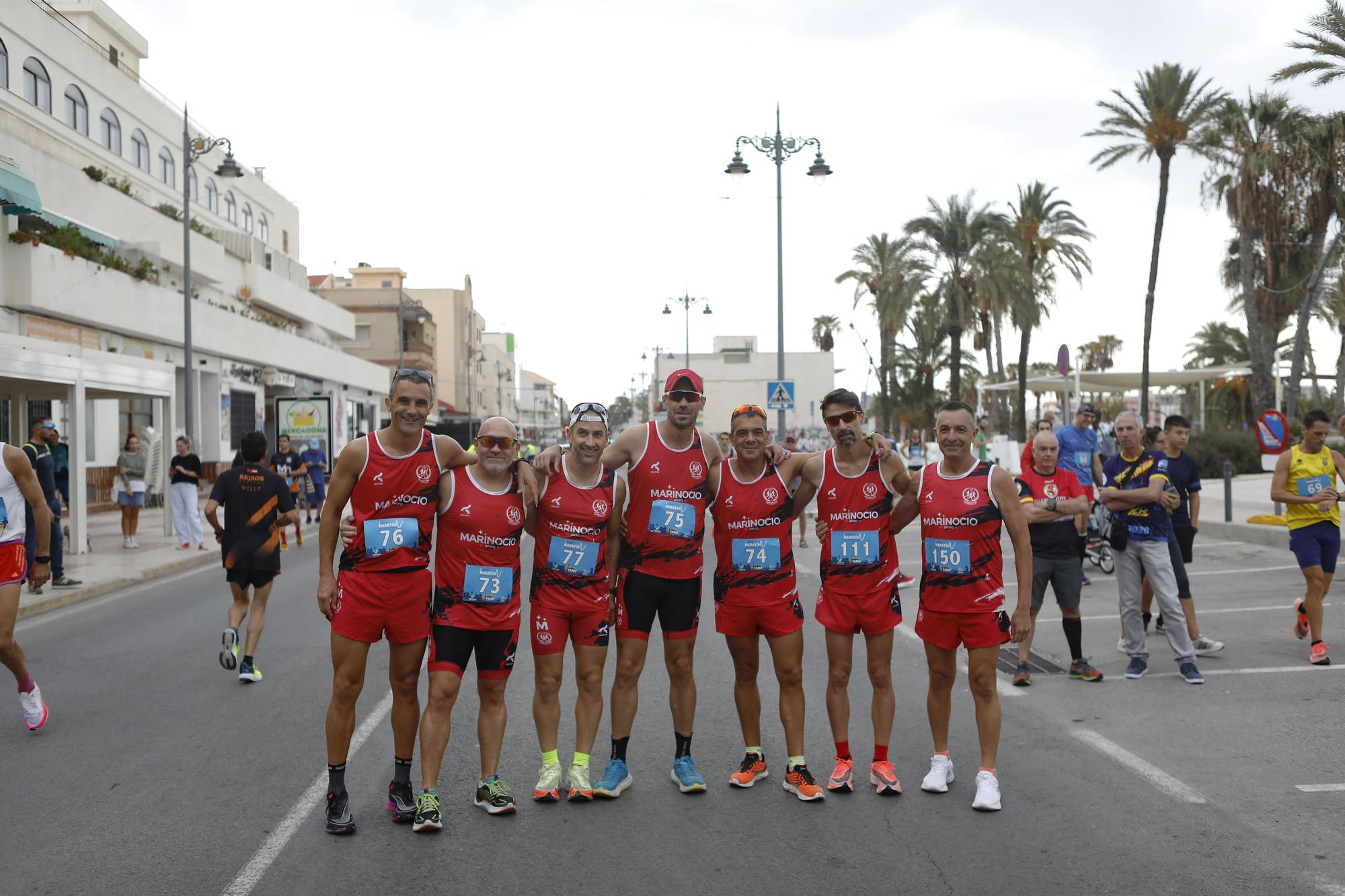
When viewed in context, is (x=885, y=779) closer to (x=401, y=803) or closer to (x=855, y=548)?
(x=855, y=548)

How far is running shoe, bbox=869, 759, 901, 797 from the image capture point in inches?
207

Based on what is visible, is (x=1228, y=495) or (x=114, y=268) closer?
(x=1228, y=495)

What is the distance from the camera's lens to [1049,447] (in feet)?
26.1

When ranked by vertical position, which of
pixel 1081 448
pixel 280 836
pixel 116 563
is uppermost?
pixel 1081 448

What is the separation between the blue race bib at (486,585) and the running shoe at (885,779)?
199 cm

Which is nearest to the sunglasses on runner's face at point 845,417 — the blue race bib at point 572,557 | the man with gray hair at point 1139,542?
the blue race bib at point 572,557

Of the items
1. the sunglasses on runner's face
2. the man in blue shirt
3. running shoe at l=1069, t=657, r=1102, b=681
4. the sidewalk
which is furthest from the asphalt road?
the sidewalk

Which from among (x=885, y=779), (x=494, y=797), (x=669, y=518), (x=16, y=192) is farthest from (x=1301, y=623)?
(x=16, y=192)

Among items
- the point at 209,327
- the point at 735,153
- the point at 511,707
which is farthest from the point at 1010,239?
the point at 511,707

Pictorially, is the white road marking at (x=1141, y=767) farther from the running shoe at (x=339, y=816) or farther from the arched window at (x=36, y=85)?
the arched window at (x=36, y=85)

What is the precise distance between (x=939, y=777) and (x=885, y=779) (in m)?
0.28

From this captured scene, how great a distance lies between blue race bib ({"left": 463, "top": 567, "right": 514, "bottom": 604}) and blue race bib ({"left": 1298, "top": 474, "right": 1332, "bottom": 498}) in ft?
21.2

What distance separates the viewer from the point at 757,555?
545cm

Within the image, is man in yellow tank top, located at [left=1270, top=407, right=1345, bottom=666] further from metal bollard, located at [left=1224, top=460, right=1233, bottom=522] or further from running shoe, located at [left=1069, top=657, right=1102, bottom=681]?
metal bollard, located at [left=1224, top=460, right=1233, bottom=522]
